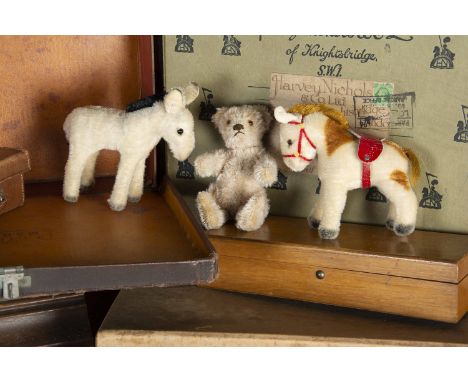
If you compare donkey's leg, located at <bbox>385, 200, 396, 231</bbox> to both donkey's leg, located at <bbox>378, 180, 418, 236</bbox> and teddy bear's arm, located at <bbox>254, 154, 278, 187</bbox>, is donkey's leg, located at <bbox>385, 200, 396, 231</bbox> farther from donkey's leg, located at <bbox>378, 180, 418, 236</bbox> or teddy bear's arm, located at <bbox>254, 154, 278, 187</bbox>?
teddy bear's arm, located at <bbox>254, 154, 278, 187</bbox>

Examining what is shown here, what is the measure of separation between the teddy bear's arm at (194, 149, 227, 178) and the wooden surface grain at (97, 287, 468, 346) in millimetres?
187

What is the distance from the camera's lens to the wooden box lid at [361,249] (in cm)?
109

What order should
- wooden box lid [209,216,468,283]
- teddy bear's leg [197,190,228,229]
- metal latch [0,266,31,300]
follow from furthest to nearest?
teddy bear's leg [197,190,228,229]
wooden box lid [209,216,468,283]
metal latch [0,266,31,300]

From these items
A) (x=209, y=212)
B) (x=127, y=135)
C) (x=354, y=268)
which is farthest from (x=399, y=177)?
(x=127, y=135)

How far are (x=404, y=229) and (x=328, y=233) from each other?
11cm

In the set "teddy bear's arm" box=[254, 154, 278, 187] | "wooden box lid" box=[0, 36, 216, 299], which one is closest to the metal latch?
"wooden box lid" box=[0, 36, 216, 299]

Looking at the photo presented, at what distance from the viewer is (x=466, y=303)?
1.13 m

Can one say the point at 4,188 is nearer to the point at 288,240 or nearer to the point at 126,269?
the point at 126,269

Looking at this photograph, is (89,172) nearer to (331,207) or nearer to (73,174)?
(73,174)

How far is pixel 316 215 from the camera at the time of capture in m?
1.20

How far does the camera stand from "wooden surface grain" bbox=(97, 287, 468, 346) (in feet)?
3.50

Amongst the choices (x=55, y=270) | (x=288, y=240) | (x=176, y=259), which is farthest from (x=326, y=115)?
(x=55, y=270)

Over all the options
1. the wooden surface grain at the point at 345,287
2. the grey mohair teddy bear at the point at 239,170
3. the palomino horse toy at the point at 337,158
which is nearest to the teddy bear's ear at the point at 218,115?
the grey mohair teddy bear at the point at 239,170

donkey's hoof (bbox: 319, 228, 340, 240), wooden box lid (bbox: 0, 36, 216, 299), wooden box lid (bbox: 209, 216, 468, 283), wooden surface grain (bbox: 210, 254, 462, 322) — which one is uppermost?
wooden box lid (bbox: 0, 36, 216, 299)
